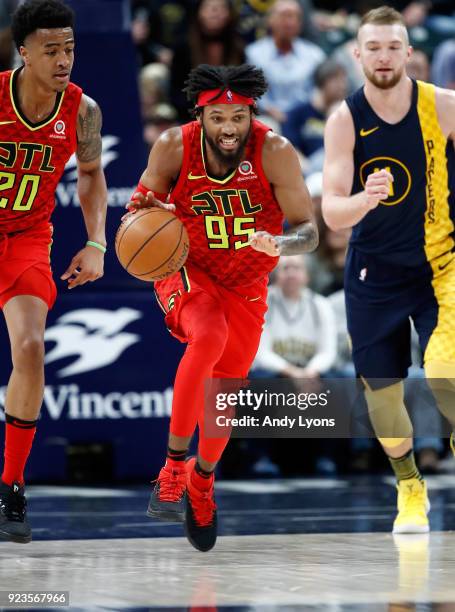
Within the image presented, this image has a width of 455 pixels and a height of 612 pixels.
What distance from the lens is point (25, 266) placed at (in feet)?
18.4

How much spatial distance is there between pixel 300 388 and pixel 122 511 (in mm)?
1859

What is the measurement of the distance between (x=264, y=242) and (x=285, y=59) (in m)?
6.79

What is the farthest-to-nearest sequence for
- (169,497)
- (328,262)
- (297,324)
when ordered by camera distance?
1. (328,262)
2. (297,324)
3. (169,497)

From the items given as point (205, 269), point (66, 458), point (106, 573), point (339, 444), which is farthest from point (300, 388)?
point (106, 573)

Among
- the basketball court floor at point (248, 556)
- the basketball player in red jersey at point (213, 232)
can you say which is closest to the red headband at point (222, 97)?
A: the basketball player in red jersey at point (213, 232)

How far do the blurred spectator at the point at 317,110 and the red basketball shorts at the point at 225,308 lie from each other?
548 centimetres

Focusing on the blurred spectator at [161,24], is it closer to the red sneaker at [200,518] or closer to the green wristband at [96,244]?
the green wristband at [96,244]

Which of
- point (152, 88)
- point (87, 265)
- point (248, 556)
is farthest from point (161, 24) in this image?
point (248, 556)

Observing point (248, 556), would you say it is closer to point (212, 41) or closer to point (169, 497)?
point (169, 497)

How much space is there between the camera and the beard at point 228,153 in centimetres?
566

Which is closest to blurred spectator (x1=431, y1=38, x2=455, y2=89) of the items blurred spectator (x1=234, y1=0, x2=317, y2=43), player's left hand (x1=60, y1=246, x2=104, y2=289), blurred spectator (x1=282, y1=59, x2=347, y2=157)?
blurred spectator (x1=282, y1=59, x2=347, y2=157)

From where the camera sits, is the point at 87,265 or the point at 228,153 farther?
the point at 87,265

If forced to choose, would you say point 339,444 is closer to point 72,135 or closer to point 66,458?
point 66,458

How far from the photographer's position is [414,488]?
6.55 m
